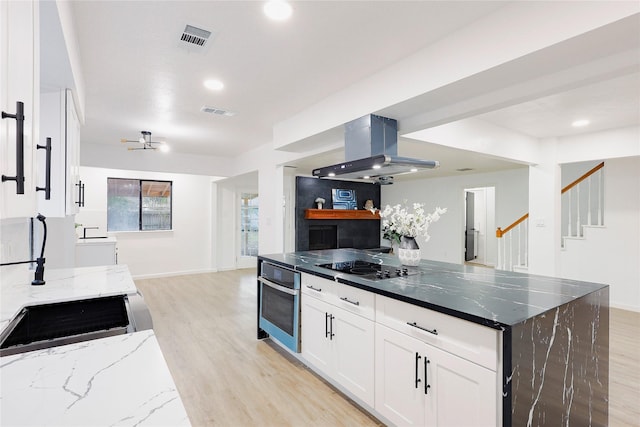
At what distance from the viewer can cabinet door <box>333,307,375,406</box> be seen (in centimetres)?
204

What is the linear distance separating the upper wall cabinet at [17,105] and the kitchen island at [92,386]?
1.41ft

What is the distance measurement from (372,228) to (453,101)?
6.74 meters

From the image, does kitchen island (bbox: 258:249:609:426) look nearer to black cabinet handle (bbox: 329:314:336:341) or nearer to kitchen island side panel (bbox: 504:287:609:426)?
kitchen island side panel (bbox: 504:287:609:426)

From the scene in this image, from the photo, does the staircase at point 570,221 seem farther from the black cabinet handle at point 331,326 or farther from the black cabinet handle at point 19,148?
the black cabinet handle at point 19,148

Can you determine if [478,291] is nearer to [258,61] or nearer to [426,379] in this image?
[426,379]

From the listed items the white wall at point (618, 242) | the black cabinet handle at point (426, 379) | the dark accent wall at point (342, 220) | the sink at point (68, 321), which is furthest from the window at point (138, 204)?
the white wall at point (618, 242)

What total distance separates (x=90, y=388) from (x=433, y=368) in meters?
1.45

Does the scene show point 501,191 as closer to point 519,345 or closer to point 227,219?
point 227,219

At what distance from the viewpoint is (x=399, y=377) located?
1.83m

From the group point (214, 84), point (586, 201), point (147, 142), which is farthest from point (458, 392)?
point (586, 201)

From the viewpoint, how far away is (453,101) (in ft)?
7.62

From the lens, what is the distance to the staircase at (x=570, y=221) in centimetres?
491

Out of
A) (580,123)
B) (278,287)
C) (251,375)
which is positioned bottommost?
(251,375)

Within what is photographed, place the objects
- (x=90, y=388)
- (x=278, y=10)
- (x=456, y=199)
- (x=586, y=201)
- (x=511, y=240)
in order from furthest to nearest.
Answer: (x=456, y=199) < (x=586, y=201) < (x=511, y=240) < (x=278, y=10) < (x=90, y=388)
